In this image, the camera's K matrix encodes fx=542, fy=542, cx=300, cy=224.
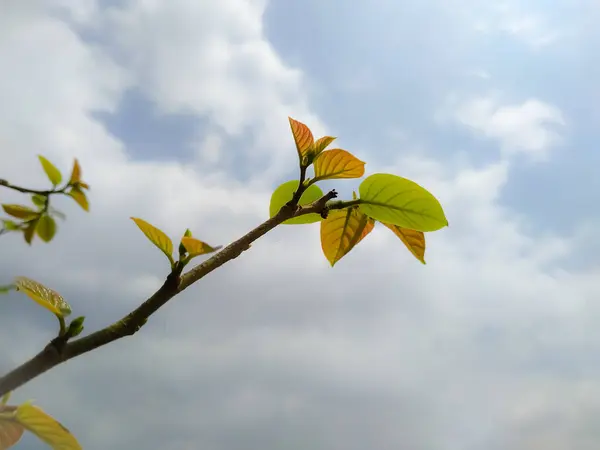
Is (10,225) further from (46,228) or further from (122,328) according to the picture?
(122,328)

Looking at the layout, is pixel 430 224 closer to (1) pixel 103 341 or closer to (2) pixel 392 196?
(2) pixel 392 196

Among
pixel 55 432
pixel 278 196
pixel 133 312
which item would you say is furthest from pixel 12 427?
pixel 278 196

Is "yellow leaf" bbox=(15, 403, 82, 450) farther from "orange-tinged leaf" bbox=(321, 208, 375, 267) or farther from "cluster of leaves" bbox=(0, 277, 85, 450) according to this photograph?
"orange-tinged leaf" bbox=(321, 208, 375, 267)

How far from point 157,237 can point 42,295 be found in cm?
15

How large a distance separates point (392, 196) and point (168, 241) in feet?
1.17

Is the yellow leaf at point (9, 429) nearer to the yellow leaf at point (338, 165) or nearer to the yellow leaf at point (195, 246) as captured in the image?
the yellow leaf at point (195, 246)

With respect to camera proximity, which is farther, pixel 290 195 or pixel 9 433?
pixel 290 195

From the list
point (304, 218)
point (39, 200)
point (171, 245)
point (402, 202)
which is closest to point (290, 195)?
point (304, 218)

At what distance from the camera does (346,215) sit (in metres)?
0.90

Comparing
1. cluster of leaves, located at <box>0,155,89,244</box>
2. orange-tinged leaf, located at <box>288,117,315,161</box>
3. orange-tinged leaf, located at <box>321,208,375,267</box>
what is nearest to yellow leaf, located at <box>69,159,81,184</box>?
cluster of leaves, located at <box>0,155,89,244</box>

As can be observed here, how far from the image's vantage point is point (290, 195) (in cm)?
91

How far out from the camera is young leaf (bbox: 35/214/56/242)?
0.53 meters

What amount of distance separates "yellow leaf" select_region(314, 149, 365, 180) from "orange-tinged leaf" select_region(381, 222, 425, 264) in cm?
13

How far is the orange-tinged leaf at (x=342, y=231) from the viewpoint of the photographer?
2.95ft
